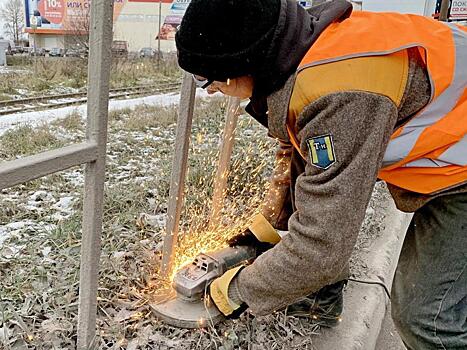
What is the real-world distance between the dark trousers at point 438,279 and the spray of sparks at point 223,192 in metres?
0.98

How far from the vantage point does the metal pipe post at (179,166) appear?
6.31 ft

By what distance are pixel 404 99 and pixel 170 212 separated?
3.79ft

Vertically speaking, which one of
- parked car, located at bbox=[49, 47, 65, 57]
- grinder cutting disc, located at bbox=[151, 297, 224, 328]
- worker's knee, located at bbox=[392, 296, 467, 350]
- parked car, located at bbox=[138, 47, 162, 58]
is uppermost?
parked car, located at bbox=[49, 47, 65, 57]

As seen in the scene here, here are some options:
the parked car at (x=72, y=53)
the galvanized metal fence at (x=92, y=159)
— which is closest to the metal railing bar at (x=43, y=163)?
the galvanized metal fence at (x=92, y=159)

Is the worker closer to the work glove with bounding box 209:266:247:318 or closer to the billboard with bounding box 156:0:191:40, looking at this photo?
the work glove with bounding box 209:266:247:318

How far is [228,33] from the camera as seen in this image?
130 centimetres

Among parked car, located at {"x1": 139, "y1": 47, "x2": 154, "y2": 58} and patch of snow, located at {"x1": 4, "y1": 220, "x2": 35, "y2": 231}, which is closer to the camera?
parked car, located at {"x1": 139, "y1": 47, "x2": 154, "y2": 58}

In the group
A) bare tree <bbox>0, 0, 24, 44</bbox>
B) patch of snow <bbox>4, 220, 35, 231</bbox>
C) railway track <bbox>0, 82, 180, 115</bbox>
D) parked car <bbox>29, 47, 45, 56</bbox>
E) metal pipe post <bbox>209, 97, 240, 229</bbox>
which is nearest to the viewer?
bare tree <bbox>0, 0, 24, 44</bbox>

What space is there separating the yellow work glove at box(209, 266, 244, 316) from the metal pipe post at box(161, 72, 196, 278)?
1.34ft

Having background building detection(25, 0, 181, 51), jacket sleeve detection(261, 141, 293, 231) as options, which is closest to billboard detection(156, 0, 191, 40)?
background building detection(25, 0, 181, 51)

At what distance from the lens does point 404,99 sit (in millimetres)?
1349

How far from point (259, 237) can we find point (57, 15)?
125 centimetres

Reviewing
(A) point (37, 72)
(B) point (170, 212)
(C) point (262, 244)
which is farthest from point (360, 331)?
(A) point (37, 72)

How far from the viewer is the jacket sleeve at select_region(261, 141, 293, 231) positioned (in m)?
2.29
